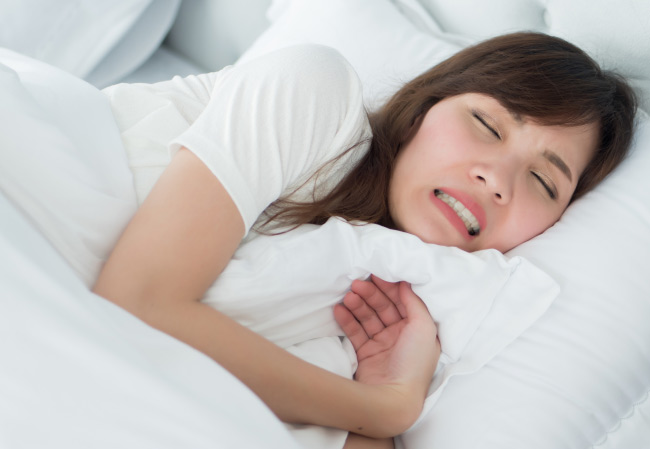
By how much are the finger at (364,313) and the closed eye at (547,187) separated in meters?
0.31

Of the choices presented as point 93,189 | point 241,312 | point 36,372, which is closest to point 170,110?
point 93,189

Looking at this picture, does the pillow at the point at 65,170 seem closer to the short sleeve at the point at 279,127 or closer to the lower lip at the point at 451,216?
the short sleeve at the point at 279,127

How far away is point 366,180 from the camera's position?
3.03ft

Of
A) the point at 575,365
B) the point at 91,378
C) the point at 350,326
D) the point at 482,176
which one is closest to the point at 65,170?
the point at 91,378

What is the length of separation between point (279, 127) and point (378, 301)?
0.29 metres

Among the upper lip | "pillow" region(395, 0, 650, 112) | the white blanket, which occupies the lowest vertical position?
the white blanket

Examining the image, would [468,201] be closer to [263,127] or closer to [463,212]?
[463,212]

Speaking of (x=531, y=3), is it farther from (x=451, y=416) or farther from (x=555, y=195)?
(x=451, y=416)

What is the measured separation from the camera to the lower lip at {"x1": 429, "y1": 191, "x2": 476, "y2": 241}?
898 mm

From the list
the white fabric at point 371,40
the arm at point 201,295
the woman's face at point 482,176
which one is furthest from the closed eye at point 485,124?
the arm at point 201,295

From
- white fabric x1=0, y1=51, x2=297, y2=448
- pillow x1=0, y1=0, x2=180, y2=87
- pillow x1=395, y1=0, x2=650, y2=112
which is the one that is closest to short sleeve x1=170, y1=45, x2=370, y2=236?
white fabric x1=0, y1=51, x2=297, y2=448

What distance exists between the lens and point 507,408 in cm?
76

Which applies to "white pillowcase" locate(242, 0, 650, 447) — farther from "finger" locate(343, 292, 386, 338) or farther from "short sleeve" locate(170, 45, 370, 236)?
"short sleeve" locate(170, 45, 370, 236)

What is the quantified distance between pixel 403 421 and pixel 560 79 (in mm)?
553
